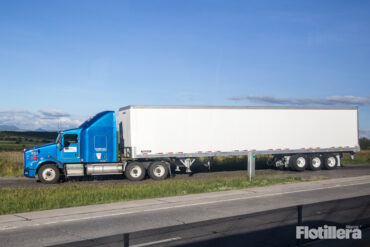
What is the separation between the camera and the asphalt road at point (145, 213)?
10.4 m

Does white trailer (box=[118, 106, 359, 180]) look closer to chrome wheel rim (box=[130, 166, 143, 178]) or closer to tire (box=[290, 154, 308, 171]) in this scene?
tire (box=[290, 154, 308, 171])

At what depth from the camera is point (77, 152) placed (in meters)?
22.8

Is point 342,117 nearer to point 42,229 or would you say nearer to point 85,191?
→ point 85,191

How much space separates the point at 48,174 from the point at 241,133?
449 inches

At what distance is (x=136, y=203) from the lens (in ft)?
49.3

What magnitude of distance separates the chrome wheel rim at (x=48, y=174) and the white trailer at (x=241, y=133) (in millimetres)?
4113

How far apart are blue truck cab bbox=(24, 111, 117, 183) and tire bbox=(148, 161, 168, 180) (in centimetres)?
214

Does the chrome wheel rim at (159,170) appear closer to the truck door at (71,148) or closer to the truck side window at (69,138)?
the truck door at (71,148)

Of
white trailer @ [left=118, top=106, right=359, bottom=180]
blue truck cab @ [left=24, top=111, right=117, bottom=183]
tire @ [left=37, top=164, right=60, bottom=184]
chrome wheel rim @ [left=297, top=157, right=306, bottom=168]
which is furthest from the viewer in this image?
chrome wheel rim @ [left=297, top=157, right=306, bottom=168]

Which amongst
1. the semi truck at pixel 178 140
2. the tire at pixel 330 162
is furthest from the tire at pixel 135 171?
the tire at pixel 330 162

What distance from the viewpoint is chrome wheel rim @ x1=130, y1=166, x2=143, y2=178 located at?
23.5m

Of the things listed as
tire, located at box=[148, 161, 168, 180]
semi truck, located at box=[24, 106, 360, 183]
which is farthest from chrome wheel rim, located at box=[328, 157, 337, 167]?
tire, located at box=[148, 161, 168, 180]

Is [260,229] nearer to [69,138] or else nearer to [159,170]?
[159,170]

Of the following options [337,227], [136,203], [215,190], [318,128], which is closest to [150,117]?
[215,190]
